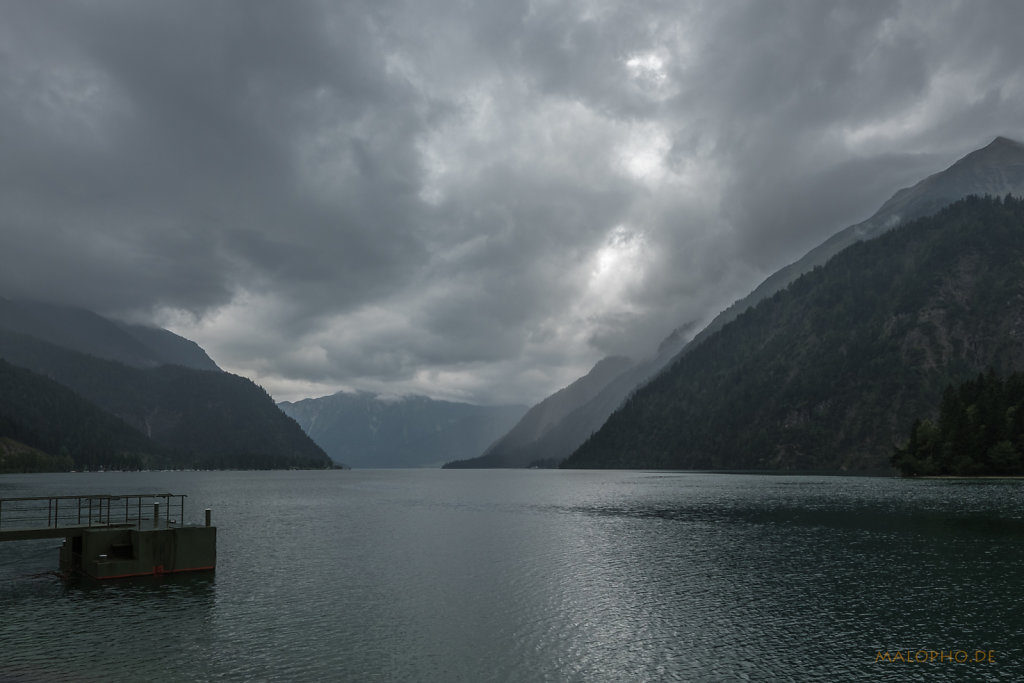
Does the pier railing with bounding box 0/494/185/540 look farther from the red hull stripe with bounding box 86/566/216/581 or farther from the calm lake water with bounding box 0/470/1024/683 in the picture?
the red hull stripe with bounding box 86/566/216/581

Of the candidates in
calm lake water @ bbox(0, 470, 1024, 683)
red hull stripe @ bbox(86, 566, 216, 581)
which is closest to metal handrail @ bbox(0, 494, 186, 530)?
calm lake water @ bbox(0, 470, 1024, 683)

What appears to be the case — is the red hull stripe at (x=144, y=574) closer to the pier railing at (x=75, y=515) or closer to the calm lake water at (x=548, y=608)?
the calm lake water at (x=548, y=608)

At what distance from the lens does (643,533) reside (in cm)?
10888

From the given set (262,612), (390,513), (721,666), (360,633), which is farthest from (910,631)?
(390,513)

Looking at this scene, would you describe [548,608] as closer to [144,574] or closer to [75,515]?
[144,574]

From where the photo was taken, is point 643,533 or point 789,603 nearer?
point 789,603

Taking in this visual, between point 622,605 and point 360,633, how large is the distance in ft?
75.3

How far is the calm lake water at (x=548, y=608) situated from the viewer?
131 feet

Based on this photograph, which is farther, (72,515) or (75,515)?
(75,515)

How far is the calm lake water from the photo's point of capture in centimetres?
4006

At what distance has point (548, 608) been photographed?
56594mm

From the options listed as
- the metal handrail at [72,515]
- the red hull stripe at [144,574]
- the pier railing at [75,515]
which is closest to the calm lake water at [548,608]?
the red hull stripe at [144,574]

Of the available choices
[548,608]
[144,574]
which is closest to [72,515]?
[144,574]

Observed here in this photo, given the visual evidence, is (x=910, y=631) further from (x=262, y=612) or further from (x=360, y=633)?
(x=262, y=612)
